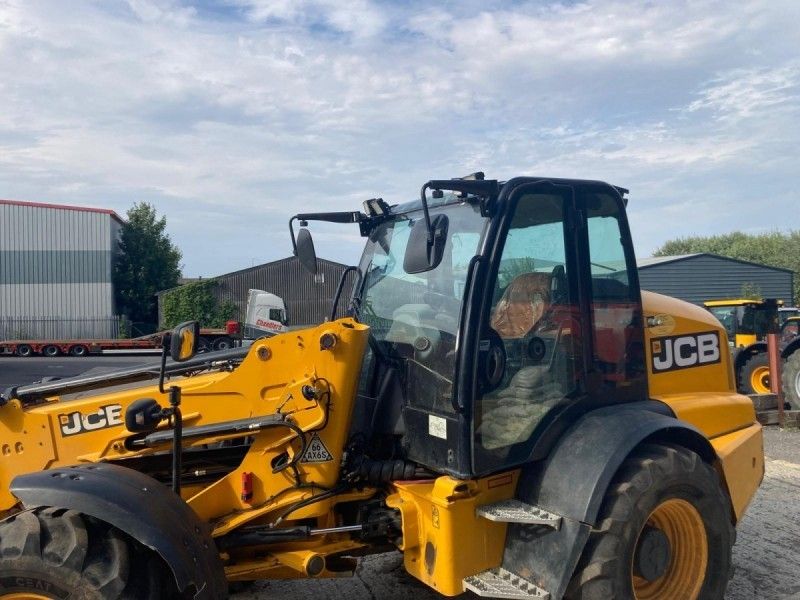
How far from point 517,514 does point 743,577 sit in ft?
7.63

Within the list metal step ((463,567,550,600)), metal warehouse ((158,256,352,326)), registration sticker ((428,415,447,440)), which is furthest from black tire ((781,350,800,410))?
metal warehouse ((158,256,352,326))

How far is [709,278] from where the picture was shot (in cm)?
3675

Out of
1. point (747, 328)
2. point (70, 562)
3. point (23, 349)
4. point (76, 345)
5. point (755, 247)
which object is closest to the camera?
point (70, 562)

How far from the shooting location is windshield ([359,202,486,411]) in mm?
3449

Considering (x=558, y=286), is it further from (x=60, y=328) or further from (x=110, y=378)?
(x=60, y=328)

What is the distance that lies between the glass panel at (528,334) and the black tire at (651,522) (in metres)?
0.48

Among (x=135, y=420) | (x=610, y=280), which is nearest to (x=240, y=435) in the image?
(x=135, y=420)

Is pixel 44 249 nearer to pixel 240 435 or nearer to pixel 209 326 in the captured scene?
pixel 209 326

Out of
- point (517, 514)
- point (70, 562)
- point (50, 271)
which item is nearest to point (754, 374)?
point (517, 514)

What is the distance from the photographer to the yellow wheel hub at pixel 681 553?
12.0 ft

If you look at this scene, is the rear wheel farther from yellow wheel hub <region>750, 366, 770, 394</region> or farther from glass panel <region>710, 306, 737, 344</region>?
yellow wheel hub <region>750, 366, 770, 394</region>

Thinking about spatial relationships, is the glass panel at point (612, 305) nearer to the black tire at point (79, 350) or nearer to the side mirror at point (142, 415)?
the side mirror at point (142, 415)

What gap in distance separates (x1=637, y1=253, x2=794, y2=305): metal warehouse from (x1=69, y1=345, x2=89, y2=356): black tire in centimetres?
2548

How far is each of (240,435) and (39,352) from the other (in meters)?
29.0
